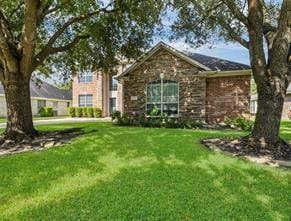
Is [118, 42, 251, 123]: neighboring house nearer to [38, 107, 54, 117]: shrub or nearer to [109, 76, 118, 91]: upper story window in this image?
[109, 76, 118, 91]: upper story window

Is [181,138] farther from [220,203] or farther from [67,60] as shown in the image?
[67,60]

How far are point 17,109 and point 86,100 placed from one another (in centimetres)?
2133

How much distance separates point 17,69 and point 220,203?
891cm

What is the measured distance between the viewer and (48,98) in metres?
37.8

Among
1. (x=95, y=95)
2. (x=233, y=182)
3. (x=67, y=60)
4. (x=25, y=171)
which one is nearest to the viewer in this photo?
(x=233, y=182)

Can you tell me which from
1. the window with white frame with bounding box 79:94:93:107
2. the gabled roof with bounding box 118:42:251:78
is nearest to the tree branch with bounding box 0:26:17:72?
the gabled roof with bounding box 118:42:251:78

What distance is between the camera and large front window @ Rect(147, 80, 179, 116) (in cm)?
1833

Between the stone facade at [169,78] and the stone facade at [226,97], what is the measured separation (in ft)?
1.78

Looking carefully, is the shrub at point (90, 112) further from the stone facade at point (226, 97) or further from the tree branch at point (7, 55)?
the tree branch at point (7, 55)

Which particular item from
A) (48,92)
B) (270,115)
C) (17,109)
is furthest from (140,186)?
(48,92)

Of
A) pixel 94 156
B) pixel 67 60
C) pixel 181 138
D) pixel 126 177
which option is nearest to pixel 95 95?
pixel 67 60

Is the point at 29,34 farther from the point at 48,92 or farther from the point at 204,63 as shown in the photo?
the point at 48,92

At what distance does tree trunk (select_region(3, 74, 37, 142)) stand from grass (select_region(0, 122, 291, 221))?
108 inches

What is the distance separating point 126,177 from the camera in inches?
226
